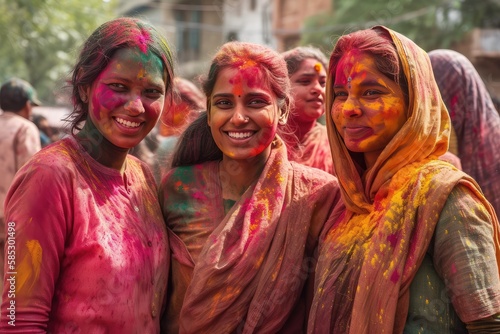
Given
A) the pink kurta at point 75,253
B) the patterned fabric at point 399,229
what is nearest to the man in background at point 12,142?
the pink kurta at point 75,253

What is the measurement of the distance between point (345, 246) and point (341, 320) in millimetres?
318

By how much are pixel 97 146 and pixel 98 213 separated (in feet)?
1.20

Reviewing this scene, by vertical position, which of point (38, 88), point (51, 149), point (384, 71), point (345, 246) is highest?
point (384, 71)

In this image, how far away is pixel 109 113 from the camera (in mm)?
3176

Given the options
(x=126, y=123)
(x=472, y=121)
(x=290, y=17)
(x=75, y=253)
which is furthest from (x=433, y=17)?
(x=75, y=253)

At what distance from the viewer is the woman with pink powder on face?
111 inches

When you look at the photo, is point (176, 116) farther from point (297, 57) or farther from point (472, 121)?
point (472, 121)

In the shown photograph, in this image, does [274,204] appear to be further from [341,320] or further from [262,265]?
[341,320]

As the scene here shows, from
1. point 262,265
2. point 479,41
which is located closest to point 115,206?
point 262,265

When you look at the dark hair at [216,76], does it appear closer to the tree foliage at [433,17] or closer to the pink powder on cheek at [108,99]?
the pink powder on cheek at [108,99]

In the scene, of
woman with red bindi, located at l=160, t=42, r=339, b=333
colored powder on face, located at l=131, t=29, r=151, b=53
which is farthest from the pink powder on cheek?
woman with red bindi, located at l=160, t=42, r=339, b=333

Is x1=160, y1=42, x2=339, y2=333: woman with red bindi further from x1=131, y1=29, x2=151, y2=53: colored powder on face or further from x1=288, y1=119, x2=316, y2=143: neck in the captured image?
x1=288, y1=119, x2=316, y2=143: neck

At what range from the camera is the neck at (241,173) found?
3605mm

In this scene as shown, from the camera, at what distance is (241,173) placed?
142 inches
